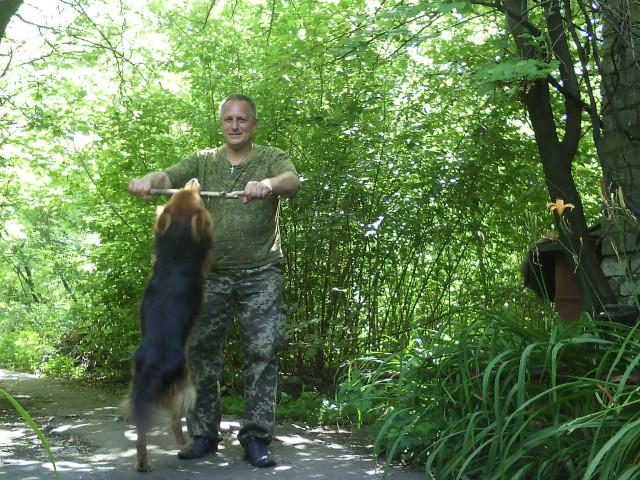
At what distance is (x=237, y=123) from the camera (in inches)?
154

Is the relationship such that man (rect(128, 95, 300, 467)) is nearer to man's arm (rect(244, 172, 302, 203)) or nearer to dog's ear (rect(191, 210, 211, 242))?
man's arm (rect(244, 172, 302, 203))

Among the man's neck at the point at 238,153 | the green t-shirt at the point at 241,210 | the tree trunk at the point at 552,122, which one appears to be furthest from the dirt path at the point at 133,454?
the tree trunk at the point at 552,122

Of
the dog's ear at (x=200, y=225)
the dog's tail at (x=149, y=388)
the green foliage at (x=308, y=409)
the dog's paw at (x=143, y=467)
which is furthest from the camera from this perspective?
the green foliage at (x=308, y=409)

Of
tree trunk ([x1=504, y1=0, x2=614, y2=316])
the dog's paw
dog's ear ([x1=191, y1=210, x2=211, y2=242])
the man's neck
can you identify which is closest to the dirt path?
the dog's paw

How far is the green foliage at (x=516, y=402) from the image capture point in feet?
8.55

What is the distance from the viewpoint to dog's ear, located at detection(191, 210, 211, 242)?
3.26 m

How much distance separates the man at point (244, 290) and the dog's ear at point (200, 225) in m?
0.53

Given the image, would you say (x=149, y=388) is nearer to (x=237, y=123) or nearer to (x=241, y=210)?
(x=241, y=210)

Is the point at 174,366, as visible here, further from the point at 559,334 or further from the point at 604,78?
the point at 604,78

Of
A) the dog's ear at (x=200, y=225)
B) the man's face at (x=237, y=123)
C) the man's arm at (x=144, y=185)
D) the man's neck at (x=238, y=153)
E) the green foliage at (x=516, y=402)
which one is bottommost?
the green foliage at (x=516, y=402)

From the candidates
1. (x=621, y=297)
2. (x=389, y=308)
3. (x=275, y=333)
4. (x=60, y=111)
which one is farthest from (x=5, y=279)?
(x=621, y=297)

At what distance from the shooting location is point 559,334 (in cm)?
313

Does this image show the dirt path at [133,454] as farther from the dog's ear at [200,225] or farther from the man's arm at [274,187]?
the man's arm at [274,187]

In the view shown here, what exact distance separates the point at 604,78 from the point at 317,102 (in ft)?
7.28
